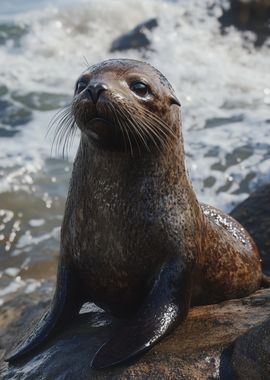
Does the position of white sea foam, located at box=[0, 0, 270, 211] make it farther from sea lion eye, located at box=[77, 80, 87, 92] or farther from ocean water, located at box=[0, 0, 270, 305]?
sea lion eye, located at box=[77, 80, 87, 92]

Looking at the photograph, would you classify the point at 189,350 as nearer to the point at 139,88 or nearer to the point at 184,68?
the point at 139,88

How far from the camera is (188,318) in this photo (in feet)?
15.7

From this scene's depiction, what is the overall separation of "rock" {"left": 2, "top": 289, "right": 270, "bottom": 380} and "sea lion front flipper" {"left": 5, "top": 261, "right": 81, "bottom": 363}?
58 millimetres

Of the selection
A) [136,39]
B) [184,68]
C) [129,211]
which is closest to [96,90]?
[129,211]

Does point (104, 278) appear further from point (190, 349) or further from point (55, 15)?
point (55, 15)

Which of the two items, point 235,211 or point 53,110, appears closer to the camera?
point 235,211

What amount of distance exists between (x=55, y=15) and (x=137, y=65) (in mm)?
22165

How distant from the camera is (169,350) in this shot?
4.31m

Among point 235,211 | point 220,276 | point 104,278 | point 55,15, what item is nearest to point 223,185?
point 235,211

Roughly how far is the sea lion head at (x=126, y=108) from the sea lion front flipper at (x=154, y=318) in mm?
821

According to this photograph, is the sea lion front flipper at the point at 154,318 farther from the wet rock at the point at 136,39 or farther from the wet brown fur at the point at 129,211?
the wet rock at the point at 136,39

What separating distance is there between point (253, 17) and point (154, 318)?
17495mm

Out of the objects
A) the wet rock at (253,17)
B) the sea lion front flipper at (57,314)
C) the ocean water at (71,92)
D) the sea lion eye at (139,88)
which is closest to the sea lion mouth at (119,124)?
the sea lion eye at (139,88)

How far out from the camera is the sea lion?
14.5ft
